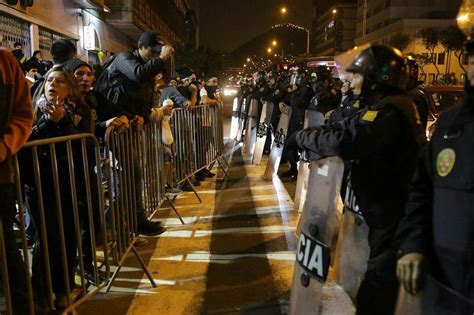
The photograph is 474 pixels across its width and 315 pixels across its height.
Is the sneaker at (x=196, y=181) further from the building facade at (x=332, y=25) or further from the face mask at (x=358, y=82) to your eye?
the building facade at (x=332, y=25)

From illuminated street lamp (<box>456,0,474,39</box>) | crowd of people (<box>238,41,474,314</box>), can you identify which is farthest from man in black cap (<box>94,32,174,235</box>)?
illuminated street lamp (<box>456,0,474,39</box>)

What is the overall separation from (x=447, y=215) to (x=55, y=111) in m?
2.73

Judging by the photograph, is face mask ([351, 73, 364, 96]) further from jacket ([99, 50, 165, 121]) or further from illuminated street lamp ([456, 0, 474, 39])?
jacket ([99, 50, 165, 121])

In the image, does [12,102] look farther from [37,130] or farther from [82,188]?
[82,188]

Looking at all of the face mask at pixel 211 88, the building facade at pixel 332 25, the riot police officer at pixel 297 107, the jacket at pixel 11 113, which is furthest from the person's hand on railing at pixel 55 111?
the building facade at pixel 332 25

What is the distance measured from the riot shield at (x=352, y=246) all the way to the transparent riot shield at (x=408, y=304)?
3.12ft

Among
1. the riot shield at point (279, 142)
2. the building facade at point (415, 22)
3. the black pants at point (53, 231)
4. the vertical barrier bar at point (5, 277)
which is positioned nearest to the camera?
the vertical barrier bar at point (5, 277)

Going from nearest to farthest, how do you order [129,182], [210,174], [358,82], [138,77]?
[358,82] → [129,182] → [138,77] → [210,174]

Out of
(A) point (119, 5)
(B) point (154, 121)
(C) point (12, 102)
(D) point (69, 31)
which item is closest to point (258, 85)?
(B) point (154, 121)

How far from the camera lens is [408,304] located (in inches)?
83.9

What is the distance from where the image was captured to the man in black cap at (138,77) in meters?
4.94

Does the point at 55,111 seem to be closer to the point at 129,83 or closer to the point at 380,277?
the point at 129,83

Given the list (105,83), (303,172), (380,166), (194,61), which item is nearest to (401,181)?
(380,166)

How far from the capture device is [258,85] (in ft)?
43.1
